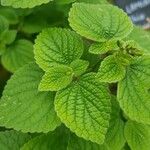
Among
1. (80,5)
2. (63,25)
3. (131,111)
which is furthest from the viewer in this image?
(63,25)

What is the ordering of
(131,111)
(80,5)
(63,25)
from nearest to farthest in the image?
(131,111) → (80,5) → (63,25)

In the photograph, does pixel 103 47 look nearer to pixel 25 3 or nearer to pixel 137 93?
pixel 137 93

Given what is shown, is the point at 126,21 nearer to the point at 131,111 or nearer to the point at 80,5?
the point at 80,5

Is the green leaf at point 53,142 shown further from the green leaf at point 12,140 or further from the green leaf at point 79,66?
the green leaf at point 79,66

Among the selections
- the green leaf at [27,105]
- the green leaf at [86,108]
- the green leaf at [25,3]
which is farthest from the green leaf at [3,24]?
the green leaf at [86,108]

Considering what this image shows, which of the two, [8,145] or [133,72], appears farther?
[8,145]

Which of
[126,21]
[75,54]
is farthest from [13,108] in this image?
[126,21]
